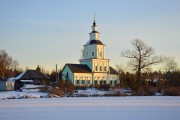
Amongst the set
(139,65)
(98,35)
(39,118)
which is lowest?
(39,118)

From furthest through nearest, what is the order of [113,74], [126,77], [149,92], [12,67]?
[12,67], [113,74], [126,77], [149,92]

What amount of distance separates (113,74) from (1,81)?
2628 cm

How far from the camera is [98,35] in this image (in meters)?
67.4

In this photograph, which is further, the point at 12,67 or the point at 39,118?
the point at 12,67

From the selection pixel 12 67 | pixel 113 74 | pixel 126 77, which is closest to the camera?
pixel 126 77

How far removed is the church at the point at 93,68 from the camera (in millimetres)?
63344

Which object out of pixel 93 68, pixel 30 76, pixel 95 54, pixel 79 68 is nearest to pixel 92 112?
pixel 30 76

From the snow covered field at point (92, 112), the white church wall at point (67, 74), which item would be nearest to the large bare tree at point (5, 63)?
the white church wall at point (67, 74)

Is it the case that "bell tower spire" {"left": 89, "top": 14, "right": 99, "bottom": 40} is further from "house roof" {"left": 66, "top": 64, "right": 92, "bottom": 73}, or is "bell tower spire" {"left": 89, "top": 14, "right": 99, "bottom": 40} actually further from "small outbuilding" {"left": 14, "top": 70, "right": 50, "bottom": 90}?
"small outbuilding" {"left": 14, "top": 70, "right": 50, "bottom": 90}

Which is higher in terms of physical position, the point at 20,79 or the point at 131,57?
the point at 131,57

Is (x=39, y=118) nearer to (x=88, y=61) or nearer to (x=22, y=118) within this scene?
(x=22, y=118)

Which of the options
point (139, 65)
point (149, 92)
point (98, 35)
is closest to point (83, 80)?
point (98, 35)

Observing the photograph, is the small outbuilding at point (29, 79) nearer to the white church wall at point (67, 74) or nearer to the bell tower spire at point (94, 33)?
the white church wall at point (67, 74)

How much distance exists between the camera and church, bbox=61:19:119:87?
63.3 meters
